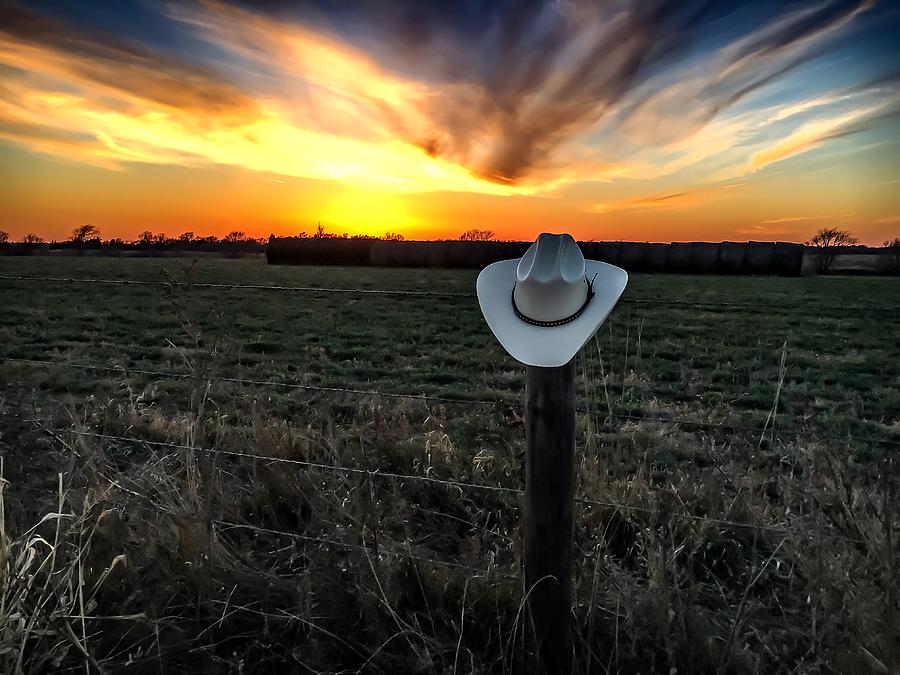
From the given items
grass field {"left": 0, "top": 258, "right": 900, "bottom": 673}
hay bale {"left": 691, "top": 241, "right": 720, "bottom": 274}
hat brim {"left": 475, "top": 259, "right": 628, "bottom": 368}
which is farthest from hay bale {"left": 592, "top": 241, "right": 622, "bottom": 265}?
hat brim {"left": 475, "top": 259, "right": 628, "bottom": 368}

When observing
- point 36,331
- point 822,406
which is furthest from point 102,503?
point 36,331

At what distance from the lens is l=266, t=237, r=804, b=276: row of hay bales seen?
115ft

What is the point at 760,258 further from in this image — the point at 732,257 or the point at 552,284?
the point at 552,284

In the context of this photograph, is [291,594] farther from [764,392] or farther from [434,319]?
[434,319]

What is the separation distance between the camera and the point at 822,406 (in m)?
5.75

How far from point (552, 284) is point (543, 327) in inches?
3.9

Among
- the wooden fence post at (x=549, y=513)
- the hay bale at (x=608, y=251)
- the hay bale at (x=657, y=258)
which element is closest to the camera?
the wooden fence post at (x=549, y=513)

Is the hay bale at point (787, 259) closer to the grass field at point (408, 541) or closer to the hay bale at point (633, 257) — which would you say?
the hay bale at point (633, 257)

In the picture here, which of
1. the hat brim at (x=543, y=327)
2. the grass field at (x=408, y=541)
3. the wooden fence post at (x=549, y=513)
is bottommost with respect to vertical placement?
the grass field at (x=408, y=541)

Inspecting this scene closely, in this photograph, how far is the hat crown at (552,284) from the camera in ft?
4.79

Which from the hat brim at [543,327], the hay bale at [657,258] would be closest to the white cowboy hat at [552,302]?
the hat brim at [543,327]

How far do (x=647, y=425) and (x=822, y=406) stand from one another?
2193 millimetres

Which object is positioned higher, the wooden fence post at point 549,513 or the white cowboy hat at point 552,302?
the white cowboy hat at point 552,302

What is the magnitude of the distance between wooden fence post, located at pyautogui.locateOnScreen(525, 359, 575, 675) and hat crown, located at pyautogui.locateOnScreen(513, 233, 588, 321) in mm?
137
